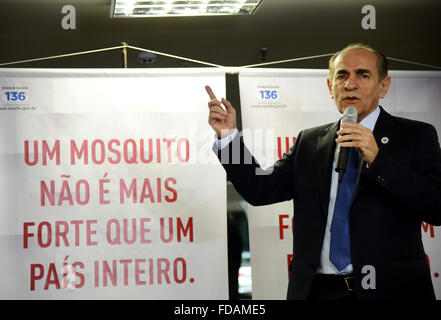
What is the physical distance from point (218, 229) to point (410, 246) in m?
1.53

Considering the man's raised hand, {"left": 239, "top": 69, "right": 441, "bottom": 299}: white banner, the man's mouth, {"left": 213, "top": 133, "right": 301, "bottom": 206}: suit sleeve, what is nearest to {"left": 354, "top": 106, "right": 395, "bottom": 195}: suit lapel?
the man's mouth

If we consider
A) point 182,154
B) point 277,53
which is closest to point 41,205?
point 182,154

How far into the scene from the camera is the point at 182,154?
10.6ft

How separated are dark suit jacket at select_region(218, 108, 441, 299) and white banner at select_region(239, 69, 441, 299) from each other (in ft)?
4.16

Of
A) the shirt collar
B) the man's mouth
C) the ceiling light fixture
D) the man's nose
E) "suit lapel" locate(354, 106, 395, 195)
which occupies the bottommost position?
"suit lapel" locate(354, 106, 395, 195)

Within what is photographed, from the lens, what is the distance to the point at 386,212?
1.85 metres

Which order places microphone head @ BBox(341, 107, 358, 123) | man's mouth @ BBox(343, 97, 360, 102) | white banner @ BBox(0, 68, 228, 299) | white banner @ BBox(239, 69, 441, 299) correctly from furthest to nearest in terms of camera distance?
white banner @ BBox(239, 69, 441, 299) → white banner @ BBox(0, 68, 228, 299) → man's mouth @ BBox(343, 97, 360, 102) → microphone head @ BBox(341, 107, 358, 123)

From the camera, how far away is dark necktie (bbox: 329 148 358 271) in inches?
72.5

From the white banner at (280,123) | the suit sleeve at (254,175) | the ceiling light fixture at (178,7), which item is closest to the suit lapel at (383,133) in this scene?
the suit sleeve at (254,175)

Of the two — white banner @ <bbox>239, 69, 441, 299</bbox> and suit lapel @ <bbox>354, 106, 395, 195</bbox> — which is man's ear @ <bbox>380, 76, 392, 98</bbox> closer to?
suit lapel @ <bbox>354, 106, 395, 195</bbox>

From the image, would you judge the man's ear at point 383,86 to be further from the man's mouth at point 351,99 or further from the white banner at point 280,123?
the white banner at point 280,123

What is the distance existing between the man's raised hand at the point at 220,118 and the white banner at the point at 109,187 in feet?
3.83

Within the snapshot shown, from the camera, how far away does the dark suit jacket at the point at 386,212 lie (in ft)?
5.65

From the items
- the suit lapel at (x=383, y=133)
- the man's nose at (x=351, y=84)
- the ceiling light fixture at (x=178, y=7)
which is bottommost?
the suit lapel at (x=383, y=133)
